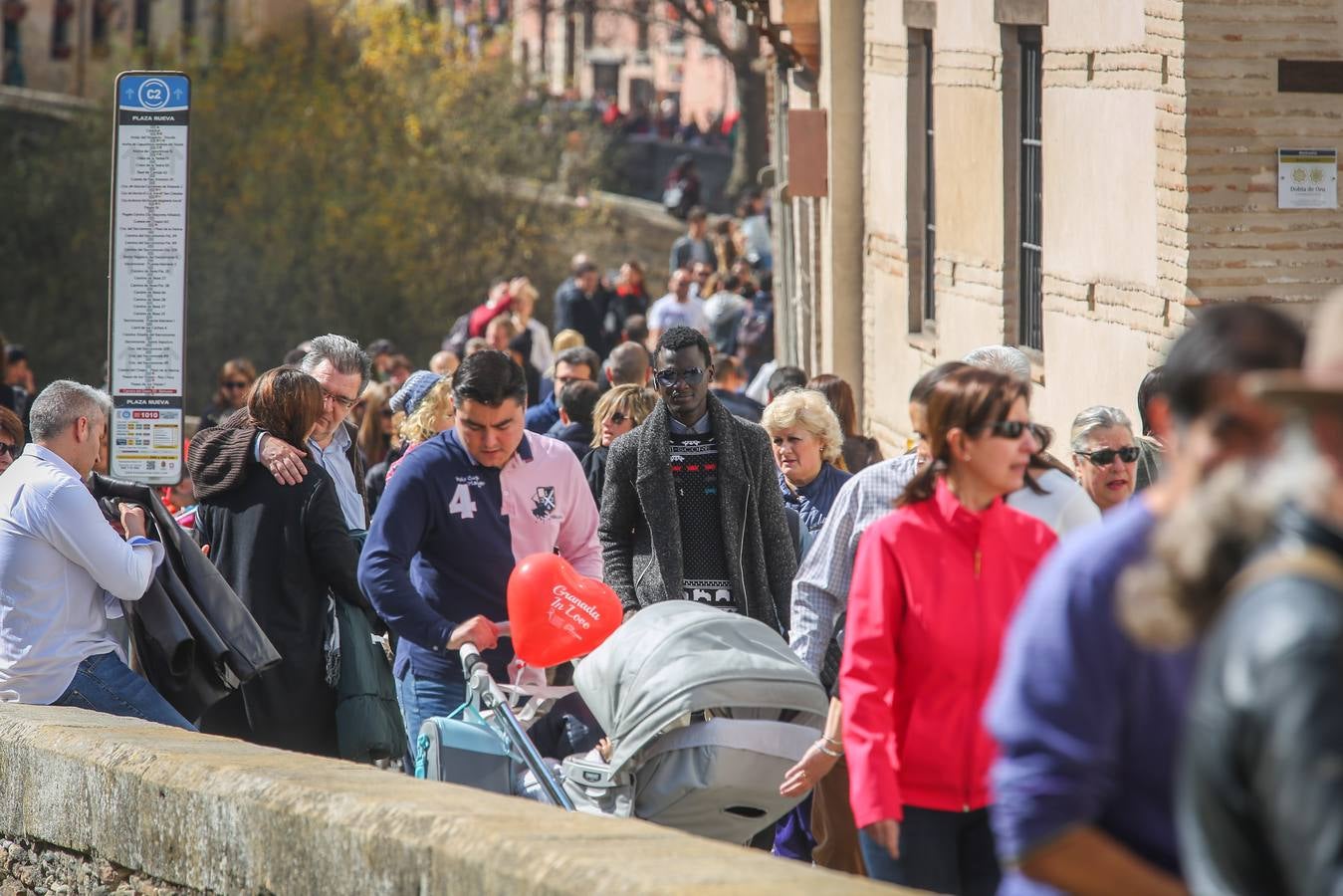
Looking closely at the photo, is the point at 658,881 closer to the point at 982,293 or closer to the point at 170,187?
the point at 170,187

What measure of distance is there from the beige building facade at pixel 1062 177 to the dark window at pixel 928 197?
0.7 inches

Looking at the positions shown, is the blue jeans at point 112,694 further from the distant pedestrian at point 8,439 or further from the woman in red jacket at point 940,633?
the woman in red jacket at point 940,633

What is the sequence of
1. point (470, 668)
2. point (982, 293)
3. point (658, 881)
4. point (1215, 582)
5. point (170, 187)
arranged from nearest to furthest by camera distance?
point (1215, 582)
point (658, 881)
point (470, 668)
point (170, 187)
point (982, 293)

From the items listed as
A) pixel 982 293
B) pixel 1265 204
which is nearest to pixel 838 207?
pixel 982 293

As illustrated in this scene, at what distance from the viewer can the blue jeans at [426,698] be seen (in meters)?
6.61

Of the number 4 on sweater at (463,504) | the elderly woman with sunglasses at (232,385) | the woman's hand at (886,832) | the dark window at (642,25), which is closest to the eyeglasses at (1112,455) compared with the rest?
the number 4 on sweater at (463,504)

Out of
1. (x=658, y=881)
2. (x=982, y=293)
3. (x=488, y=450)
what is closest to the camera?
(x=658, y=881)

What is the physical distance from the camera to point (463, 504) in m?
6.67

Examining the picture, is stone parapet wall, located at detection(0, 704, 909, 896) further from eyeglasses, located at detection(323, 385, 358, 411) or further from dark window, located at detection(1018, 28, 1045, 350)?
dark window, located at detection(1018, 28, 1045, 350)

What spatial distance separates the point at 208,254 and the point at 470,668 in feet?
90.0

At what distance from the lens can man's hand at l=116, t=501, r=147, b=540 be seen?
7105mm

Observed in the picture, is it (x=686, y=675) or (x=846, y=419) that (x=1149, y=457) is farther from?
(x=846, y=419)

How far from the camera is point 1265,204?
32.3 ft

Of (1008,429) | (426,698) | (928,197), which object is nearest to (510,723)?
(426,698)
